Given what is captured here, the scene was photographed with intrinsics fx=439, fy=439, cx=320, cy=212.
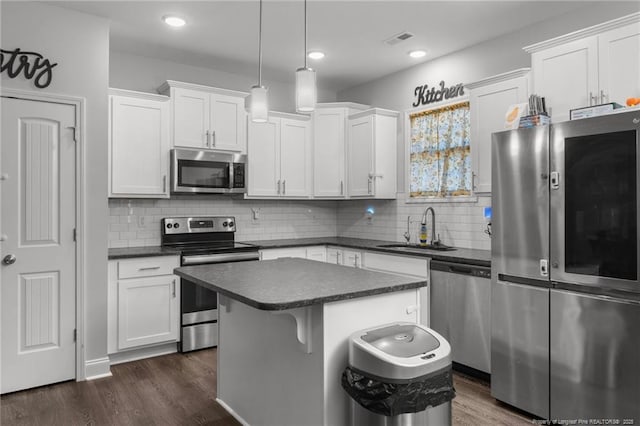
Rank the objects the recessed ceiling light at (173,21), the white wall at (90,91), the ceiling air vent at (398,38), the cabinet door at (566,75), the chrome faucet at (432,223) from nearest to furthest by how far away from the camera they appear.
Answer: the cabinet door at (566,75), the white wall at (90,91), the recessed ceiling light at (173,21), the ceiling air vent at (398,38), the chrome faucet at (432,223)

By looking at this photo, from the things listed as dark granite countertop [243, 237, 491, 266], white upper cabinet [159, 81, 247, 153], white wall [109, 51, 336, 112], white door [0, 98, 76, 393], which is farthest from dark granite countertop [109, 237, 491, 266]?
white wall [109, 51, 336, 112]

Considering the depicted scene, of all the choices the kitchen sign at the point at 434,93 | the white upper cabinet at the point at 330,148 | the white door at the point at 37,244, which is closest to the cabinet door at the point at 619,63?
the kitchen sign at the point at 434,93

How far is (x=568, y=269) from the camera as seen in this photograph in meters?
2.58

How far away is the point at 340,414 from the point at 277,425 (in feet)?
1.59

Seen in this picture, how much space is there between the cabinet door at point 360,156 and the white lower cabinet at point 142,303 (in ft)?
7.02

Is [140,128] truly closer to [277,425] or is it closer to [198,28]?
[198,28]

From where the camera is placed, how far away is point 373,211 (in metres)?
5.32

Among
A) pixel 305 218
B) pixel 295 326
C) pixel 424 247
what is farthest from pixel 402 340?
pixel 305 218

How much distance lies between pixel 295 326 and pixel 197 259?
2.12 metres

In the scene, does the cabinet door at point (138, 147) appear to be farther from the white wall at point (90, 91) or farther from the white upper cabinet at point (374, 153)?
the white upper cabinet at point (374, 153)

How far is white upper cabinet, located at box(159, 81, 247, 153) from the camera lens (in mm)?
4281

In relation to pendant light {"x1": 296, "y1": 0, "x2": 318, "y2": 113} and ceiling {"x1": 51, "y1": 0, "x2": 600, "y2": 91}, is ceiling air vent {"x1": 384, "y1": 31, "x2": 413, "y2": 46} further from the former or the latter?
pendant light {"x1": 296, "y1": 0, "x2": 318, "y2": 113}

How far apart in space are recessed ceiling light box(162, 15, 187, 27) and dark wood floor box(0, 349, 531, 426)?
2.89 meters

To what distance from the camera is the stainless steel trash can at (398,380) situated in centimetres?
185
